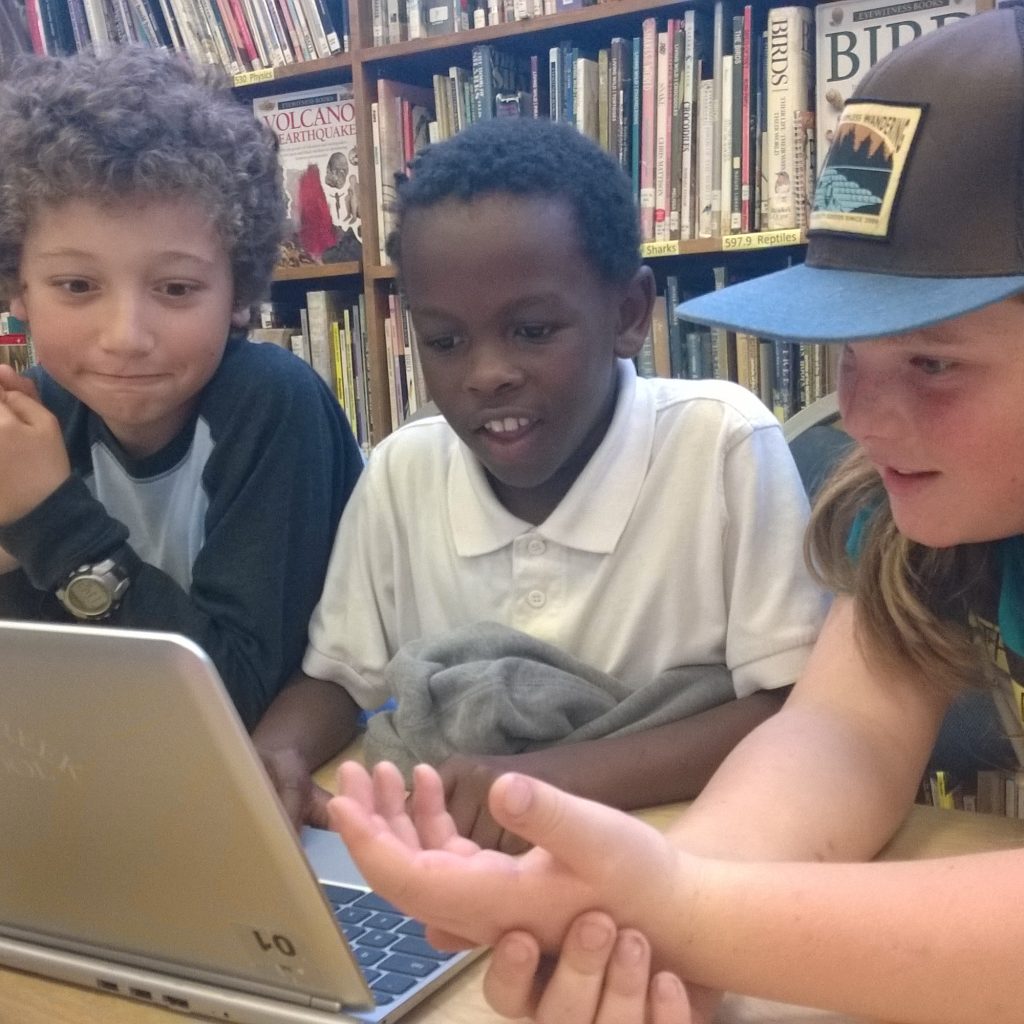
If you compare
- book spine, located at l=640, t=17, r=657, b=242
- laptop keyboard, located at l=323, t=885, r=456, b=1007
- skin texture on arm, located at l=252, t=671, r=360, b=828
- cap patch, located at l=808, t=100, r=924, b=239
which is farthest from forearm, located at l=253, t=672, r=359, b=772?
book spine, located at l=640, t=17, r=657, b=242

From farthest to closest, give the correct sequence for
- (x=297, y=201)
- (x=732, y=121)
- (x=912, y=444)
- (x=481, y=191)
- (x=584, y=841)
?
(x=297, y=201) < (x=732, y=121) < (x=481, y=191) < (x=912, y=444) < (x=584, y=841)

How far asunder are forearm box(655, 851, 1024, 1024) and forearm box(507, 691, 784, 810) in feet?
0.83

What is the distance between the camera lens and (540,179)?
966mm

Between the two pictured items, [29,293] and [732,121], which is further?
[732,121]

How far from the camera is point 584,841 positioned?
50 centimetres

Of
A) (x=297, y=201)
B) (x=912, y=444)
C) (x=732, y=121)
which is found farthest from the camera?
(x=297, y=201)

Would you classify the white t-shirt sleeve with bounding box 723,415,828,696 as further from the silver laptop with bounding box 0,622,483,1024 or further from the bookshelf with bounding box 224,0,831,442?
the bookshelf with bounding box 224,0,831,442

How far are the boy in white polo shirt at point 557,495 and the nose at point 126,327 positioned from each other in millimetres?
238

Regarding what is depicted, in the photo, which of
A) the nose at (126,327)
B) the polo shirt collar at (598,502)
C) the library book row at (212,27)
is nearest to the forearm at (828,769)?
the polo shirt collar at (598,502)

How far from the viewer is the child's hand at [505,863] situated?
50 cm

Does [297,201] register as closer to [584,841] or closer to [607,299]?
[607,299]

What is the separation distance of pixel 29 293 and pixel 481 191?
452 millimetres

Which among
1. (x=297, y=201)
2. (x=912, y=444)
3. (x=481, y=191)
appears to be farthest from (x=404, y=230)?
(x=297, y=201)

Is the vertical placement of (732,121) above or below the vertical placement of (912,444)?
above
